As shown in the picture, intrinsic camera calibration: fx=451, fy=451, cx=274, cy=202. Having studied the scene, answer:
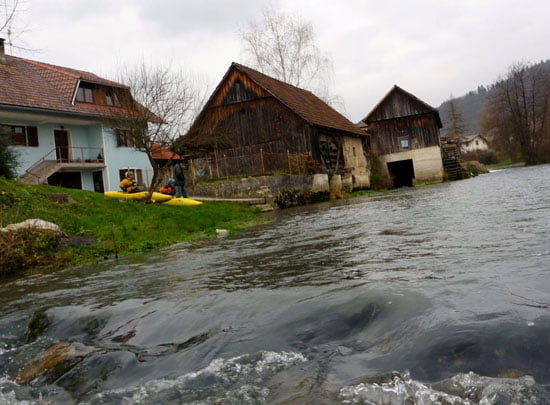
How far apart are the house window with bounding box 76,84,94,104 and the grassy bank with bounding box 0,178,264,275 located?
1483cm

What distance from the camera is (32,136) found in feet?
84.2

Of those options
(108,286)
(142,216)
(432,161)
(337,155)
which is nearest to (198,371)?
(108,286)

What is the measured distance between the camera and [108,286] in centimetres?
639

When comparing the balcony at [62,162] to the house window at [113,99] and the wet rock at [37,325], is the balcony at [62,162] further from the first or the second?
the wet rock at [37,325]

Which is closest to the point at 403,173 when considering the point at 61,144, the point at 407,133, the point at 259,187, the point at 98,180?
the point at 407,133

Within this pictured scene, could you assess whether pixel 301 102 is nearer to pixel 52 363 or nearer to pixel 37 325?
pixel 37 325

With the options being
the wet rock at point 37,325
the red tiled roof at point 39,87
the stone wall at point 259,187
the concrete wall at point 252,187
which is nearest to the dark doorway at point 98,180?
the red tiled roof at point 39,87

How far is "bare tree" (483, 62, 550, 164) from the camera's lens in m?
52.8

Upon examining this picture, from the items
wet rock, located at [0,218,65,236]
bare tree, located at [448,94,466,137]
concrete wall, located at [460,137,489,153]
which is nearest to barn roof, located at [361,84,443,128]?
wet rock, located at [0,218,65,236]

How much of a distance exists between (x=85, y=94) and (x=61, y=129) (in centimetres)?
288

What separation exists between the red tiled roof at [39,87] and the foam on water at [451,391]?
23463mm

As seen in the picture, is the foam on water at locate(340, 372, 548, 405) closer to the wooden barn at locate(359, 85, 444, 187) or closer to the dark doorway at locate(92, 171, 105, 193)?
the dark doorway at locate(92, 171, 105, 193)

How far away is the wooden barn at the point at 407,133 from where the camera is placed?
37844 millimetres

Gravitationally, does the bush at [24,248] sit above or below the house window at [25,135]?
below
